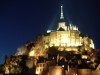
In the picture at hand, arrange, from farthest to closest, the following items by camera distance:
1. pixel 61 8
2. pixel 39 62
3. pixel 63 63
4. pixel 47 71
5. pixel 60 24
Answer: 1. pixel 61 8
2. pixel 60 24
3. pixel 39 62
4. pixel 63 63
5. pixel 47 71

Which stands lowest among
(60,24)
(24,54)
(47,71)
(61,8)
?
(47,71)

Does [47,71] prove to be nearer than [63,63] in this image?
Yes

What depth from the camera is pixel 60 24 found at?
3174 inches

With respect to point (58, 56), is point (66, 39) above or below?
above

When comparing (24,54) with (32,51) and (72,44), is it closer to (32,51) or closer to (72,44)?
(32,51)

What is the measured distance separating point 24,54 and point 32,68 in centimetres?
981

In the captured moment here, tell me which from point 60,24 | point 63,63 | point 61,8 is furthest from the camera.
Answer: point 61,8

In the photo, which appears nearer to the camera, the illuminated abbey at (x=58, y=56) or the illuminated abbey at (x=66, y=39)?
the illuminated abbey at (x=58, y=56)

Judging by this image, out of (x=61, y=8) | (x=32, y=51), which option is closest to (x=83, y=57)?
(x=32, y=51)

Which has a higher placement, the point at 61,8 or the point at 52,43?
the point at 61,8

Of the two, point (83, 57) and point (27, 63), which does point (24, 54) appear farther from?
point (83, 57)

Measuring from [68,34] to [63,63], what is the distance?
15.5m

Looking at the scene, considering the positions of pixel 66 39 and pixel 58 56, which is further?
pixel 66 39

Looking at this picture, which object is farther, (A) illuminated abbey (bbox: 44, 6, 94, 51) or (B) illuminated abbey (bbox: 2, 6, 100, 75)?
(A) illuminated abbey (bbox: 44, 6, 94, 51)
